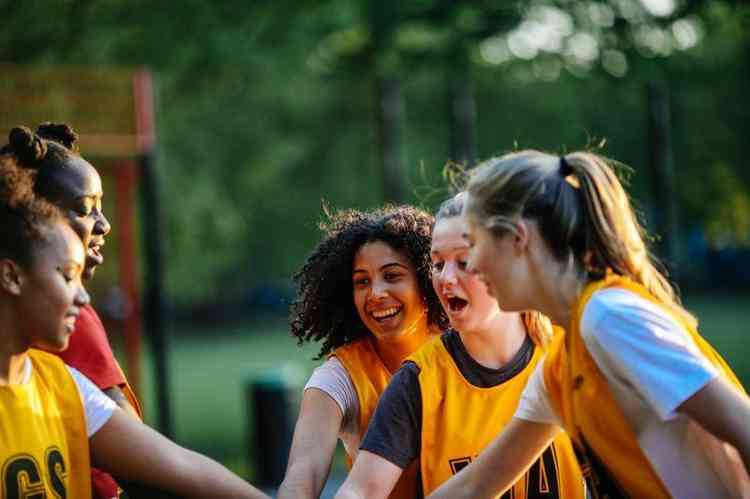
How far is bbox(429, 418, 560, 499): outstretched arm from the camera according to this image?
301 cm

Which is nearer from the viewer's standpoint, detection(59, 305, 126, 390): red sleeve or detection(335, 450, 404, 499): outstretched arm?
detection(335, 450, 404, 499): outstretched arm

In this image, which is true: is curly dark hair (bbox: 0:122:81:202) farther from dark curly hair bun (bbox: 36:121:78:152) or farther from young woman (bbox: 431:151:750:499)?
young woman (bbox: 431:151:750:499)

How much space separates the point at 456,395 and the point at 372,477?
360mm

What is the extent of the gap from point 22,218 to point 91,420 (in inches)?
20.2

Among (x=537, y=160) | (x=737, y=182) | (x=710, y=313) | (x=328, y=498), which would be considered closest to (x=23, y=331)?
(x=537, y=160)

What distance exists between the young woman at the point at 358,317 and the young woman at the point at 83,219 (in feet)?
1.81

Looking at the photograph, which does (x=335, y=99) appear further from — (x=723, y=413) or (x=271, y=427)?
(x=723, y=413)

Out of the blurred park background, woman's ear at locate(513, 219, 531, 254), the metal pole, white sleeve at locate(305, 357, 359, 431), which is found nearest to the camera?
woman's ear at locate(513, 219, 531, 254)

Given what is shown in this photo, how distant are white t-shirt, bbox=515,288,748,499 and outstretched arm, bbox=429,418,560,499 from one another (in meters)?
0.42

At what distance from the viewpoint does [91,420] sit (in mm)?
2812

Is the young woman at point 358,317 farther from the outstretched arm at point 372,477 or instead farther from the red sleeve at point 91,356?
the red sleeve at point 91,356

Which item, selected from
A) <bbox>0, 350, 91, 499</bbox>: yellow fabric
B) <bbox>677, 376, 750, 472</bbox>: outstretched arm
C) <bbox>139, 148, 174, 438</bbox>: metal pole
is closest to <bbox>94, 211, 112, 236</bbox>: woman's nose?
<bbox>0, 350, 91, 499</bbox>: yellow fabric

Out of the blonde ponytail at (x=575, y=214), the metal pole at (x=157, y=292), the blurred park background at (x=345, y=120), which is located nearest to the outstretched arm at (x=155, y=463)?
the blonde ponytail at (x=575, y=214)

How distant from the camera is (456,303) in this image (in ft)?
11.5
